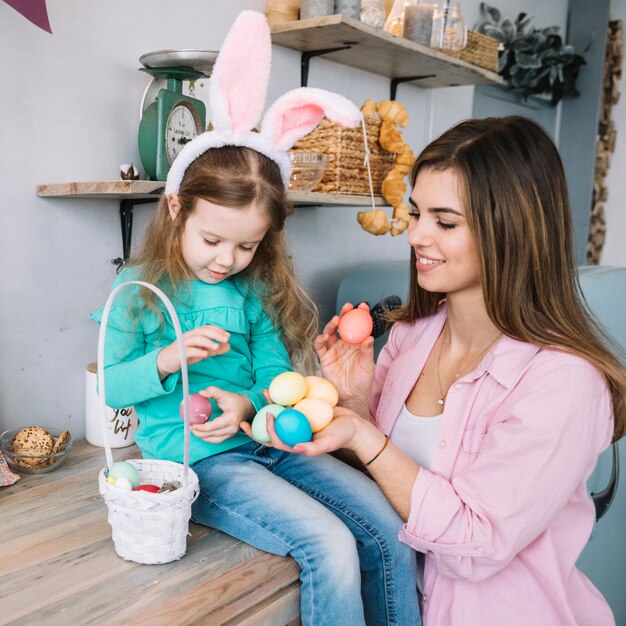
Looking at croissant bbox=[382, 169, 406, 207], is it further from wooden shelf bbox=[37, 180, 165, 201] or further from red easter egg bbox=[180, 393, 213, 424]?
red easter egg bbox=[180, 393, 213, 424]

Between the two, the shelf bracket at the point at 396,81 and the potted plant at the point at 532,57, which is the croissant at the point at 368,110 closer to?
the shelf bracket at the point at 396,81

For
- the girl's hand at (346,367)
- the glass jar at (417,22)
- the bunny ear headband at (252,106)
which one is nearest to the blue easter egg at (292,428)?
the girl's hand at (346,367)

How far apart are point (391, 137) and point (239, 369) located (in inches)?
35.1

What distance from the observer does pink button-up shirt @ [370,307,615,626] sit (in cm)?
112

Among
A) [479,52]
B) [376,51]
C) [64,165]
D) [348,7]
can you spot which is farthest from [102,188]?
[479,52]

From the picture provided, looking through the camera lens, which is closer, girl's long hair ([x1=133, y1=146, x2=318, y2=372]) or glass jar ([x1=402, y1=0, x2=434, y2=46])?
girl's long hair ([x1=133, y1=146, x2=318, y2=372])

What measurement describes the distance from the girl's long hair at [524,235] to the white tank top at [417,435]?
251mm

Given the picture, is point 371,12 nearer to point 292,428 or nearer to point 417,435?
point 417,435

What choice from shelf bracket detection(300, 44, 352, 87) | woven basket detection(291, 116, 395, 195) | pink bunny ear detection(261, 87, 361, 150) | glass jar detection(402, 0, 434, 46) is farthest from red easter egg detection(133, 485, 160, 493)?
glass jar detection(402, 0, 434, 46)

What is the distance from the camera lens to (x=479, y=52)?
238 cm

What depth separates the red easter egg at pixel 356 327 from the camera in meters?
1.39

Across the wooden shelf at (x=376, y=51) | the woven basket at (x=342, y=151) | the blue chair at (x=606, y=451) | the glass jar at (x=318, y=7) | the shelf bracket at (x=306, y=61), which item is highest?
the glass jar at (x=318, y=7)

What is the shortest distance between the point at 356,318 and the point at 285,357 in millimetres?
256

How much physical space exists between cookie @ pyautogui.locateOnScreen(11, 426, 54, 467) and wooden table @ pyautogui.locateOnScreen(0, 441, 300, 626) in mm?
93
